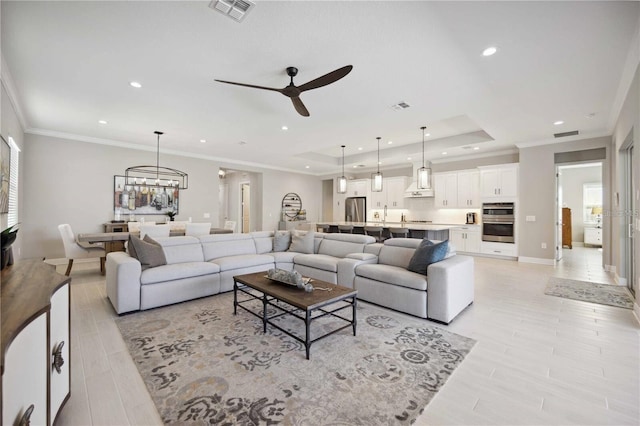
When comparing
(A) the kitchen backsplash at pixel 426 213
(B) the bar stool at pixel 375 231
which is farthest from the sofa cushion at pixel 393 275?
(A) the kitchen backsplash at pixel 426 213

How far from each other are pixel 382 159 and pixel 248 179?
4.95m

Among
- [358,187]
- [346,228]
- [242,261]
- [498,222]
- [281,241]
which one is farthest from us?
[358,187]

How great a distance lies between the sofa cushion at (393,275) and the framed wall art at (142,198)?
5.78 meters

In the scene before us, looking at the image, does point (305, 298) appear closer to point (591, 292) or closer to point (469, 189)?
point (591, 292)

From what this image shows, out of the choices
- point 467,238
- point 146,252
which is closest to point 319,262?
point 146,252

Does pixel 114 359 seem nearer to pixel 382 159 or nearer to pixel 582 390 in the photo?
pixel 582 390

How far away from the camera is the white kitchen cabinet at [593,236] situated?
29.4 ft

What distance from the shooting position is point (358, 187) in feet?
32.9

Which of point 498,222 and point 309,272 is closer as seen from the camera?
point 309,272

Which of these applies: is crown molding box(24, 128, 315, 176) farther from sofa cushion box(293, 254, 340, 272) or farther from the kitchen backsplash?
sofa cushion box(293, 254, 340, 272)

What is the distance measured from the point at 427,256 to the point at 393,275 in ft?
1.49

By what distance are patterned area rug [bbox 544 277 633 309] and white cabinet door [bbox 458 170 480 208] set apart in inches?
119

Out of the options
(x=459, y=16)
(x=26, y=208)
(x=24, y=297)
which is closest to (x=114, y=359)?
(x=24, y=297)

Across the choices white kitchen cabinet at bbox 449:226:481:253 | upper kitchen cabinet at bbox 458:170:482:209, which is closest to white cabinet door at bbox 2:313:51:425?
white kitchen cabinet at bbox 449:226:481:253
